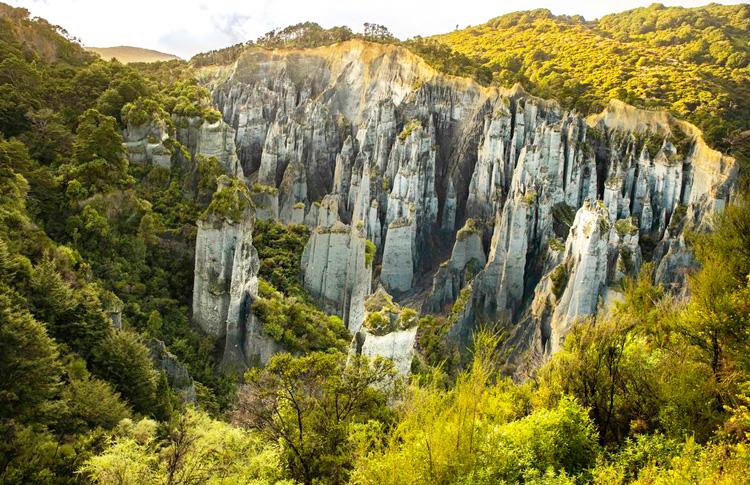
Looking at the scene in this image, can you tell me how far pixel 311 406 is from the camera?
567 inches

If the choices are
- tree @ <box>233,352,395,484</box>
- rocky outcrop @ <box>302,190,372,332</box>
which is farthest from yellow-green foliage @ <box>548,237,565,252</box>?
tree @ <box>233,352,395,484</box>

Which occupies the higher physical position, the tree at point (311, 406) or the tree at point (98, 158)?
the tree at point (98, 158)

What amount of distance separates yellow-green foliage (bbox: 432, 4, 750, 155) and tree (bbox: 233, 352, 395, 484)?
4246 cm

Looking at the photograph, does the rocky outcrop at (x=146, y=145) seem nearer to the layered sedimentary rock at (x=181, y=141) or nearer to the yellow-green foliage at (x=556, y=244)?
the layered sedimentary rock at (x=181, y=141)

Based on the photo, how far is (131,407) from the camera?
17.5 m

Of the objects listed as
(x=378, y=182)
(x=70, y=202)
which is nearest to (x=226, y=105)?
(x=378, y=182)

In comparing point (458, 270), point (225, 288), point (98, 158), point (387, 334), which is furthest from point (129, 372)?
point (458, 270)

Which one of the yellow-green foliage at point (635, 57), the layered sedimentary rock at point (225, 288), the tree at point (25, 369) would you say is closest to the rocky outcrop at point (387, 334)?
the layered sedimentary rock at point (225, 288)

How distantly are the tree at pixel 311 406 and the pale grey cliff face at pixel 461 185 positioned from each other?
13.9m

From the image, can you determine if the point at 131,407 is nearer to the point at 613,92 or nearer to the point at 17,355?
the point at 17,355

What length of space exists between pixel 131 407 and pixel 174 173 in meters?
19.2

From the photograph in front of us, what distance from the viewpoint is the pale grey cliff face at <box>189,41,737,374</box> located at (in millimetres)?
35969

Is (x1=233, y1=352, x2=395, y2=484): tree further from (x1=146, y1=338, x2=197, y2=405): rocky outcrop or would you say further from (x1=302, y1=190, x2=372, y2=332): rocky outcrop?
(x1=302, y1=190, x2=372, y2=332): rocky outcrop

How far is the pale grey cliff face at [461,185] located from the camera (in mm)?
35969
